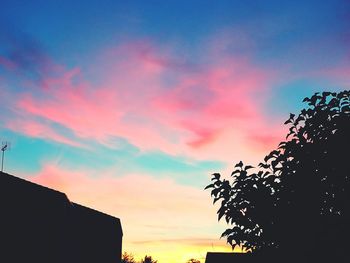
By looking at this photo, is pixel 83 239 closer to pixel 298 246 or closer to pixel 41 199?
pixel 41 199

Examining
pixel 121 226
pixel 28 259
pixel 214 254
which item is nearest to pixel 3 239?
pixel 28 259

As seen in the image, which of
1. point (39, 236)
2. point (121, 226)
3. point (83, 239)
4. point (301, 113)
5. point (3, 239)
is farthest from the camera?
point (121, 226)

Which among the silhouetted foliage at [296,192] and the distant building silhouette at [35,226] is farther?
the distant building silhouette at [35,226]

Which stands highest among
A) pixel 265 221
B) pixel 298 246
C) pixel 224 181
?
pixel 224 181

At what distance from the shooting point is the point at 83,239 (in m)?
36.7

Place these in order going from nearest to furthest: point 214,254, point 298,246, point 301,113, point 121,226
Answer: point 298,246 < point 301,113 < point 121,226 < point 214,254

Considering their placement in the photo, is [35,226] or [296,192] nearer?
[296,192]

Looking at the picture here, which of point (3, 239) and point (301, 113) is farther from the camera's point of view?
point (3, 239)

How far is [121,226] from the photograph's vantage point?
49.0m

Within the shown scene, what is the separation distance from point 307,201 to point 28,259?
72.6 ft

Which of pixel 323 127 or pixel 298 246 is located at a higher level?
pixel 323 127

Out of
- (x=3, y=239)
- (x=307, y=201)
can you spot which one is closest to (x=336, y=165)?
(x=307, y=201)

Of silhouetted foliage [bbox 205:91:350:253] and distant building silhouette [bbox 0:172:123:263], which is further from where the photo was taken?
distant building silhouette [bbox 0:172:123:263]

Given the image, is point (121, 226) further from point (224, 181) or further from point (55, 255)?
point (224, 181)
